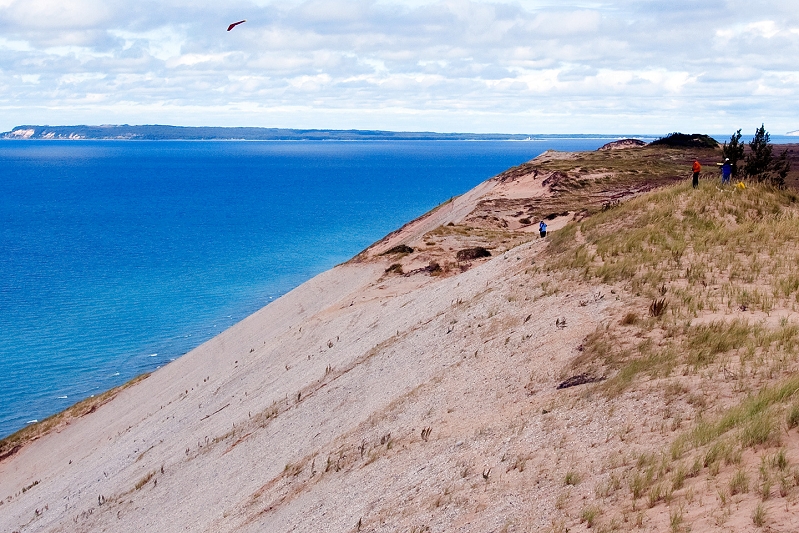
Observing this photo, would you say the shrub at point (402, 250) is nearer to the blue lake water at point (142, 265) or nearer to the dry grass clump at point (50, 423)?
the blue lake water at point (142, 265)

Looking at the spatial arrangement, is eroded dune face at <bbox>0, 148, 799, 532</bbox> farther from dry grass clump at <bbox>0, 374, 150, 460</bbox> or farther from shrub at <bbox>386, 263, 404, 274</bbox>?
shrub at <bbox>386, 263, 404, 274</bbox>

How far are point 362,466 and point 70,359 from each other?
32086 mm

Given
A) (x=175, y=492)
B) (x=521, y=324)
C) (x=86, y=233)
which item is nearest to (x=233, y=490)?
(x=175, y=492)

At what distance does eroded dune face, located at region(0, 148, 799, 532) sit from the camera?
10.4 meters

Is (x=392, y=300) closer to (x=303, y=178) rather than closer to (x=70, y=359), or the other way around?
(x=70, y=359)

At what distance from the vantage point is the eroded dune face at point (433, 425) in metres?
10.4

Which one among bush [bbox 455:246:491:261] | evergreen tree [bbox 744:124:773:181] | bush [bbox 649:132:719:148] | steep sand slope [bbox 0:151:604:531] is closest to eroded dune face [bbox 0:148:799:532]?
steep sand slope [bbox 0:151:604:531]

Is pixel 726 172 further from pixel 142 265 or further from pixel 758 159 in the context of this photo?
pixel 142 265

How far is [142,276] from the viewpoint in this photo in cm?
6388

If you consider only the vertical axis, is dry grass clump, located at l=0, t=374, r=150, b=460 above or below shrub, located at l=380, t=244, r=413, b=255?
below

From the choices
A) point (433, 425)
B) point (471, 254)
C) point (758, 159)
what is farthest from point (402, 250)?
point (433, 425)

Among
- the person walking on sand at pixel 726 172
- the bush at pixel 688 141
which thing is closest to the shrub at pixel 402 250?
the person walking on sand at pixel 726 172

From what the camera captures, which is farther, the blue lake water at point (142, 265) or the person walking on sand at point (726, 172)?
the blue lake water at point (142, 265)

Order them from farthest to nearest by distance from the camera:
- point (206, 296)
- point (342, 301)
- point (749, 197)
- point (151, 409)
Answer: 1. point (206, 296)
2. point (342, 301)
3. point (151, 409)
4. point (749, 197)
